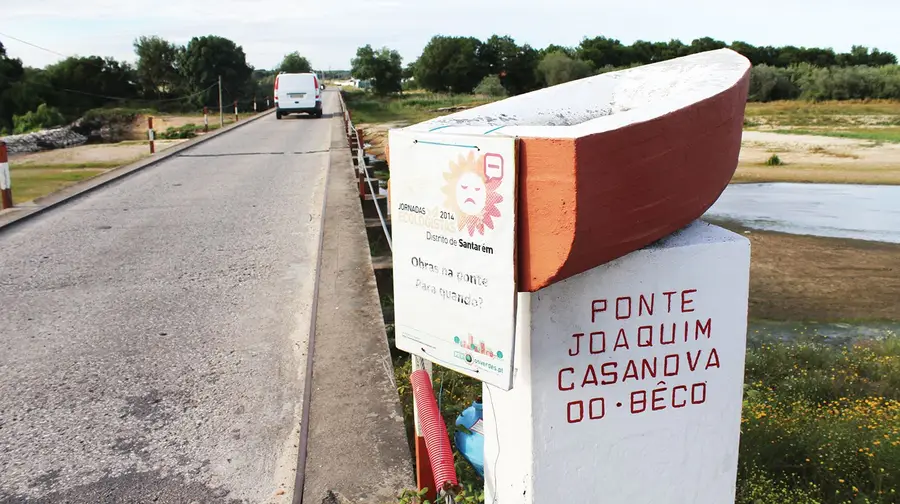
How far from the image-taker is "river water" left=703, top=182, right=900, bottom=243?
13.9m

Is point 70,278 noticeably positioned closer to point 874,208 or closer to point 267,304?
point 267,304

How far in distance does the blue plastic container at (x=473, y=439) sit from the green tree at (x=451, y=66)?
8280cm

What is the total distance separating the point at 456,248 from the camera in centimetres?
218

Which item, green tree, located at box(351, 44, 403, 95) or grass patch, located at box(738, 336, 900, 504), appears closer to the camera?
grass patch, located at box(738, 336, 900, 504)

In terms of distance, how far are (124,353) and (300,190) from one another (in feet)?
22.9

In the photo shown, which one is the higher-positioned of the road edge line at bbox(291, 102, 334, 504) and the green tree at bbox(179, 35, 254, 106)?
the green tree at bbox(179, 35, 254, 106)

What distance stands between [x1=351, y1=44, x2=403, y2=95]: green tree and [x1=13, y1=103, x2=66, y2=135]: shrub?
1242 inches

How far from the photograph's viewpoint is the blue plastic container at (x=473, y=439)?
302 centimetres

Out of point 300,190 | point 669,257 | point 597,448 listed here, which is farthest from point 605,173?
point 300,190

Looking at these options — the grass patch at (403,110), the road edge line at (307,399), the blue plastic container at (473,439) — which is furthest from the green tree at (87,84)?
the blue plastic container at (473,439)

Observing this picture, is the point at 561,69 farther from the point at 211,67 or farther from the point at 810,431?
the point at 810,431

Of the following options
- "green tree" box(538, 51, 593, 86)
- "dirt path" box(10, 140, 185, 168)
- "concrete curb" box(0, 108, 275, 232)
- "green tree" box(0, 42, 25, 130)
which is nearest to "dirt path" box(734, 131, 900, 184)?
"concrete curb" box(0, 108, 275, 232)

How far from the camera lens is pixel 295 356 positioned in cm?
461

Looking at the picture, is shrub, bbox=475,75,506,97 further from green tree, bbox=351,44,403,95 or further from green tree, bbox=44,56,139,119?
green tree, bbox=44,56,139,119
